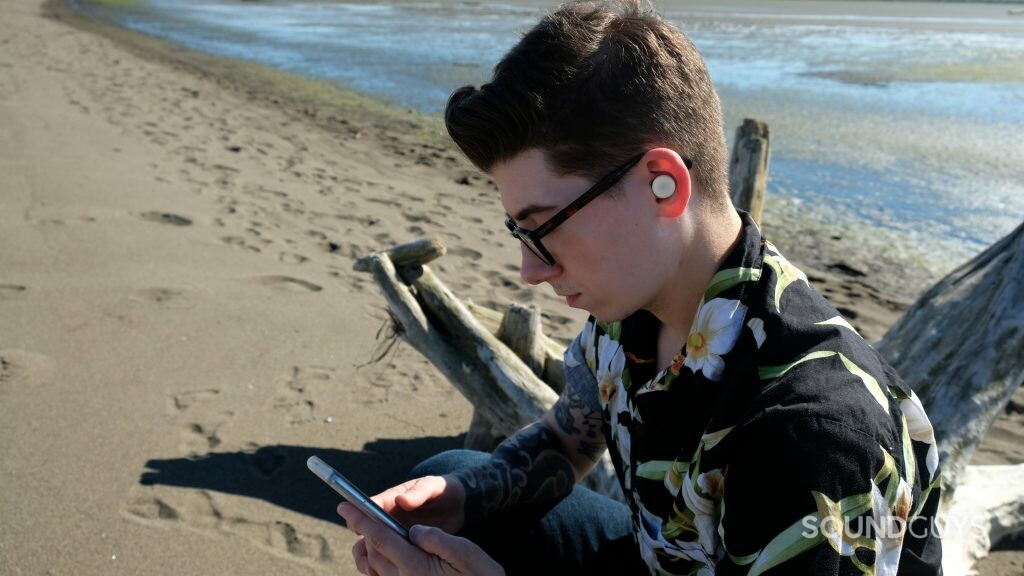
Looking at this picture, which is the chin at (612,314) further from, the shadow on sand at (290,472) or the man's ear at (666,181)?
the shadow on sand at (290,472)

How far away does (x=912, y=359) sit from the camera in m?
3.24

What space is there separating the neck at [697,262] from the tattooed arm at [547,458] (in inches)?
21.6

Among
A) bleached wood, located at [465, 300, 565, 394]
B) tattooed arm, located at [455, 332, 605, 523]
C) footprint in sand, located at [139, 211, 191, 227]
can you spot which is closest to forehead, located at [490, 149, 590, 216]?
tattooed arm, located at [455, 332, 605, 523]

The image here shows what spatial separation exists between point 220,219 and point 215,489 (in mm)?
3375

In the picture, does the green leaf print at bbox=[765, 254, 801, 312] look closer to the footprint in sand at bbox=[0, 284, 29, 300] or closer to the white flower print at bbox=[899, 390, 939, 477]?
the white flower print at bbox=[899, 390, 939, 477]

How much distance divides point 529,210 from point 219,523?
1951 mm

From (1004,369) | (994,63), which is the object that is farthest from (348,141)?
(994,63)

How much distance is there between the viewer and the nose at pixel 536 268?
171 centimetres

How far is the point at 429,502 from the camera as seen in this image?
2.12m

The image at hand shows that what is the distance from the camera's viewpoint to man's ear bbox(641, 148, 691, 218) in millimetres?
1556

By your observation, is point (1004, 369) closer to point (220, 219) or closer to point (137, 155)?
point (220, 219)

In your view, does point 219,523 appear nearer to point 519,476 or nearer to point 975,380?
point 519,476

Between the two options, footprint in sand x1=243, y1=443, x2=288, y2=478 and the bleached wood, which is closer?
footprint in sand x1=243, y1=443, x2=288, y2=478

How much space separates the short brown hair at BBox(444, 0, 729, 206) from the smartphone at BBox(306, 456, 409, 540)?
71 centimetres
